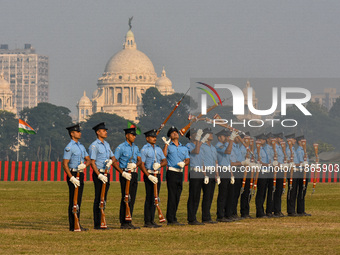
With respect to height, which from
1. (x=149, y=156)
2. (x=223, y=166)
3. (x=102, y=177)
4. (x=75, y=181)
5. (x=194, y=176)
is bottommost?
(x=75, y=181)

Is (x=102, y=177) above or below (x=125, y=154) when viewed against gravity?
below

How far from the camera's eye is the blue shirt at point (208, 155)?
28656 mm

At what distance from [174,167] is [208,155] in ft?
3.34

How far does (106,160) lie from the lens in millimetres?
26719

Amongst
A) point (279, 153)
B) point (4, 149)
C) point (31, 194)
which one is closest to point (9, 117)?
point (4, 149)

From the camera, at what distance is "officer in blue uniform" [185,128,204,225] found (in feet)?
93.2

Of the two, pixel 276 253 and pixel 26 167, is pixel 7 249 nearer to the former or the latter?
pixel 276 253

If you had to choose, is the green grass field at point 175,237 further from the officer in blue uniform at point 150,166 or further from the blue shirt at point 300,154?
the blue shirt at point 300,154

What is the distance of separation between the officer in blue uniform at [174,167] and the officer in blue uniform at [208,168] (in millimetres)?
489

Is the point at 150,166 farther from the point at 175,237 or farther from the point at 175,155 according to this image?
the point at 175,237

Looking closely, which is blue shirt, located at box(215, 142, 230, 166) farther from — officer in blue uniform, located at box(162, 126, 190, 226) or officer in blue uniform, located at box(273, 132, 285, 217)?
officer in blue uniform, located at box(273, 132, 285, 217)

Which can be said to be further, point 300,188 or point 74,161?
point 300,188

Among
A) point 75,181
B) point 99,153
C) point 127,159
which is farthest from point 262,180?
point 75,181

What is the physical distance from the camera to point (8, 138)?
188000 millimetres
